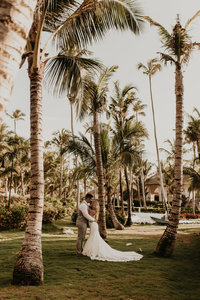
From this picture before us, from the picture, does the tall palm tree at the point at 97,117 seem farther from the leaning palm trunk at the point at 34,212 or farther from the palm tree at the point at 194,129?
the palm tree at the point at 194,129

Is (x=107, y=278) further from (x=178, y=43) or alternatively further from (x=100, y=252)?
(x=178, y=43)

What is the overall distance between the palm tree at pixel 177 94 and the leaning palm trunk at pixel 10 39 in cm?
756

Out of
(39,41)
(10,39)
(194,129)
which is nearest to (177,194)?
(39,41)

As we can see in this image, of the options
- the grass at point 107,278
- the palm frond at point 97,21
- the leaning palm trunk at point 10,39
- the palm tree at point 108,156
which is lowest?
the grass at point 107,278

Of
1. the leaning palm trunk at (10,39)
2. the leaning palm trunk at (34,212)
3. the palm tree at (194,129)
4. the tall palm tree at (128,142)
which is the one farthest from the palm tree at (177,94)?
the palm tree at (194,129)

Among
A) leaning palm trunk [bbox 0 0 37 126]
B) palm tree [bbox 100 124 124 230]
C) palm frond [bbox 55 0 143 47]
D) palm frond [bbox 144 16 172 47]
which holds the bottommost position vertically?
leaning palm trunk [bbox 0 0 37 126]

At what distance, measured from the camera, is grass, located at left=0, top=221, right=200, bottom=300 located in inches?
178

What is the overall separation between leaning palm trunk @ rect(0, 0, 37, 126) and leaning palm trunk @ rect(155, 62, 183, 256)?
752cm

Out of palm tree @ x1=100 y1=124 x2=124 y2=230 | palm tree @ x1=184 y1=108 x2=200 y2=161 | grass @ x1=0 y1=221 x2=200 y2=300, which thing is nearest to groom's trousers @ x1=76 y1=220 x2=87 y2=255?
grass @ x1=0 y1=221 x2=200 y2=300

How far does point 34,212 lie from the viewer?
197 inches

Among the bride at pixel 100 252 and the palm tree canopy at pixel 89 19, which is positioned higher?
the palm tree canopy at pixel 89 19

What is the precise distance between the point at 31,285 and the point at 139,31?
6399mm

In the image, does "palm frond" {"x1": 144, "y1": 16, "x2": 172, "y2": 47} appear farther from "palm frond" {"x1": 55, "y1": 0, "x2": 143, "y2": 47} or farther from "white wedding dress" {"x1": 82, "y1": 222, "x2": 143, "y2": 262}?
"white wedding dress" {"x1": 82, "y1": 222, "x2": 143, "y2": 262}

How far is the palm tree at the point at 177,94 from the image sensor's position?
8133 mm
